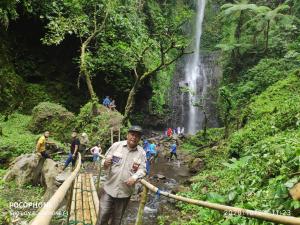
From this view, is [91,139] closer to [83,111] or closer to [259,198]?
[83,111]

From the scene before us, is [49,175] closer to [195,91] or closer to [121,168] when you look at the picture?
[121,168]

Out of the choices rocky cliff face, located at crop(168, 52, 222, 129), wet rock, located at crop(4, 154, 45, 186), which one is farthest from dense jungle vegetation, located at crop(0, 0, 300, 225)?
A: rocky cliff face, located at crop(168, 52, 222, 129)

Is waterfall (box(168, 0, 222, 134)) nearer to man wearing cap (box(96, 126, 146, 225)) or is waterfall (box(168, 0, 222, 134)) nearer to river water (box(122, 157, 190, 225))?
river water (box(122, 157, 190, 225))

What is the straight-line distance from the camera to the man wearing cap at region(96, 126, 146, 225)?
4.55 meters

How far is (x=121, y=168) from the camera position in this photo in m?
4.56

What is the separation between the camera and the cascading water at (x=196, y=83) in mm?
33656

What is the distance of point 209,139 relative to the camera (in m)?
25.7

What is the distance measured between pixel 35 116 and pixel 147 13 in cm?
1992

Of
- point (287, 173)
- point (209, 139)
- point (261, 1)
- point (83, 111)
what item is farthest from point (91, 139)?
point (261, 1)

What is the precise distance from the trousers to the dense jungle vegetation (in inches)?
56.3

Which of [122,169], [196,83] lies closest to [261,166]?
[122,169]

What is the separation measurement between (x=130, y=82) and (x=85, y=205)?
57.0 feet

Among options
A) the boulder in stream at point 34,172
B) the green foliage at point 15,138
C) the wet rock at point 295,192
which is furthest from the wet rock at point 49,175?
the wet rock at point 295,192

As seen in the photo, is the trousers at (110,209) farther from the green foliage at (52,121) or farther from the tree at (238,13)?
the tree at (238,13)
